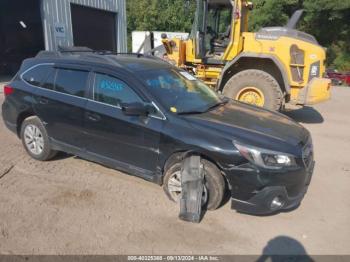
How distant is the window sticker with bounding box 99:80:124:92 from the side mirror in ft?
1.21

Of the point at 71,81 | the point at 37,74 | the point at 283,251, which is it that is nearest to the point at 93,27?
the point at 37,74

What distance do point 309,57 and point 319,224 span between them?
5.41m

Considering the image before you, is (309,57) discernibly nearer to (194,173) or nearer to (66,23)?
(194,173)

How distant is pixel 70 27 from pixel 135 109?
1316cm

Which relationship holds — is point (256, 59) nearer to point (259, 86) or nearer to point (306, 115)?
point (259, 86)

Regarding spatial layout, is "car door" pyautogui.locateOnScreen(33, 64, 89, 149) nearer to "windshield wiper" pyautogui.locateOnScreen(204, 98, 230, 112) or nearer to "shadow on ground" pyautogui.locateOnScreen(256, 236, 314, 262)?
"windshield wiper" pyautogui.locateOnScreen(204, 98, 230, 112)

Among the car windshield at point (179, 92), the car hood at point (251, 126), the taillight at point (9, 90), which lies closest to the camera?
the car hood at point (251, 126)

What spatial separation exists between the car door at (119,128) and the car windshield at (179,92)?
0.75ft

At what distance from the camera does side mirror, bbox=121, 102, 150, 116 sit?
13.8 feet

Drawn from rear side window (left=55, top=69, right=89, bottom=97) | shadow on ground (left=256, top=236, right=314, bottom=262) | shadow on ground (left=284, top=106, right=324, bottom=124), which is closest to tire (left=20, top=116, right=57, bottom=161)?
rear side window (left=55, top=69, right=89, bottom=97)

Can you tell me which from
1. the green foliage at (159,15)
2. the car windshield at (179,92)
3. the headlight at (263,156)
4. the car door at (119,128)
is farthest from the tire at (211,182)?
the green foliage at (159,15)

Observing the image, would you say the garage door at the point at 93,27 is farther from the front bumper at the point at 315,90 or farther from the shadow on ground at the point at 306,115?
the front bumper at the point at 315,90

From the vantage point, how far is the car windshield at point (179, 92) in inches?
173

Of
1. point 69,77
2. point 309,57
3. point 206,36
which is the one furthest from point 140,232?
point 206,36
